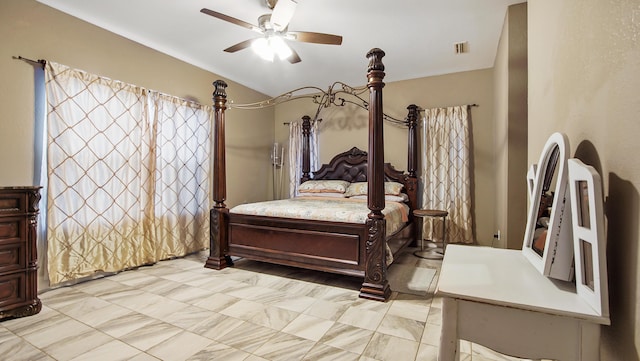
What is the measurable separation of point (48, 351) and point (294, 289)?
1.62 metres

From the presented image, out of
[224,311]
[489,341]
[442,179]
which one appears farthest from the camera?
[442,179]

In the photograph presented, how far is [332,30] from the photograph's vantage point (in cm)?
293

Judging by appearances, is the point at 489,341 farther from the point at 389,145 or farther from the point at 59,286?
the point at 389,145

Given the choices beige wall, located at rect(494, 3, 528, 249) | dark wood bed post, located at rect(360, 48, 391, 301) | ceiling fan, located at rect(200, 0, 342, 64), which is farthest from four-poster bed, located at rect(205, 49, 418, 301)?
beige wall, located at rect(494, 3, 528, 249)

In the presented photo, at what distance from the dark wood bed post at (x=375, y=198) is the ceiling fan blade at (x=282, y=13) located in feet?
2.35

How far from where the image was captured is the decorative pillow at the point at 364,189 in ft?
12.7

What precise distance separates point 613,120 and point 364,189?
3.33 m

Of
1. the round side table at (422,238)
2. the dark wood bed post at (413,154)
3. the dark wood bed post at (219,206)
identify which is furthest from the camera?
the dark wood bed post at (413,154)

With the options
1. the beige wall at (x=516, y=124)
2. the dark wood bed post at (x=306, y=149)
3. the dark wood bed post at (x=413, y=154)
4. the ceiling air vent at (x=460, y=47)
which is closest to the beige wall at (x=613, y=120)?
the beige wall at (x=516, y=124)

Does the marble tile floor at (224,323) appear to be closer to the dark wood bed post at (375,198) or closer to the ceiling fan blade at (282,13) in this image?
the dark wood bed post at (375,198)

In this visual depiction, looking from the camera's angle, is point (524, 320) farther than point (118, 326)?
No

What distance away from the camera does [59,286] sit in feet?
8.25

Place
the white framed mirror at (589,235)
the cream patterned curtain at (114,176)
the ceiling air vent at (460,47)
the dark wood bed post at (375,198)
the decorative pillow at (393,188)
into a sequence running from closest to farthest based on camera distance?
the white framed mirror at (589,235)
the dark wood bed post at (375,198)
the cream patterned curtain at (114,176)
the ceiling air vent at (460,47)
the decorative pillow at (393,188)

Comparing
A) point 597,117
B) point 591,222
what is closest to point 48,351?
point 591,222
